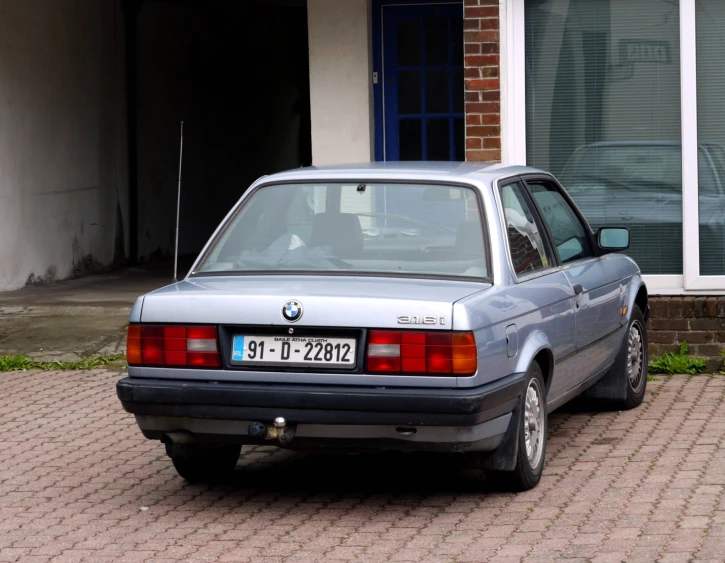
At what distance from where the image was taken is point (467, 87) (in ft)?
33.3

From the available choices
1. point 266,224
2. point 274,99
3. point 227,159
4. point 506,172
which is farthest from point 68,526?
point 274,99

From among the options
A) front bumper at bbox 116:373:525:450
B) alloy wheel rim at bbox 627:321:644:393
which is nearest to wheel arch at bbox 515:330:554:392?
front bumper at bbox 116:373:525:450

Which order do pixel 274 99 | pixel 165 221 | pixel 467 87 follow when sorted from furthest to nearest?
pixel 274 99 < pixel 165 221 < pixel 467 87

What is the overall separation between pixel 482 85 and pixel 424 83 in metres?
2.33

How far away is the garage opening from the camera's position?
17188mm

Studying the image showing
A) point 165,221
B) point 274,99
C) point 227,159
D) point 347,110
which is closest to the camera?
point 347,110

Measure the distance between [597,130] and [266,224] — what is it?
14.4 feet

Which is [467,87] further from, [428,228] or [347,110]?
[428,228]

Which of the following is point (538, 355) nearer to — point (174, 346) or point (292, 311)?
point (292, 311)

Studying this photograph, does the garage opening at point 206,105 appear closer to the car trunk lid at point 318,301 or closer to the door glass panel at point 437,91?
the door glass panel at point 437,91

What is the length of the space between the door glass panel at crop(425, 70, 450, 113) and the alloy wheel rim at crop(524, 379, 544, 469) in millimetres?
6430

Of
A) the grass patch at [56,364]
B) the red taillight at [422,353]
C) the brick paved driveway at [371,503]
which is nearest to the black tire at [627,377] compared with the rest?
the brick paved driveway at [371,503]

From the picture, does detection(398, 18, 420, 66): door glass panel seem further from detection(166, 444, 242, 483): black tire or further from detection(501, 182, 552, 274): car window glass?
detection(166, 444, 242, 483): black tire

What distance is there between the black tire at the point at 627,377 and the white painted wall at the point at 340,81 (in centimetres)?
405
